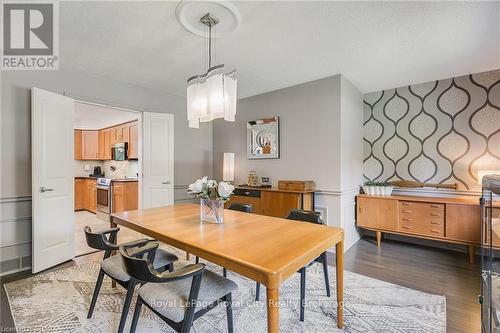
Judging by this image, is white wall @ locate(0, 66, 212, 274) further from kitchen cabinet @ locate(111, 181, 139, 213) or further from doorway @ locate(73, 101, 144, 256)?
kitchen cabinet @ locate(111, 181, 139, 213)

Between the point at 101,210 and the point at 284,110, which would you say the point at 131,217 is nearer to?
the point at 284,110

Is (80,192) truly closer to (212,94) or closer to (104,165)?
(104,165)

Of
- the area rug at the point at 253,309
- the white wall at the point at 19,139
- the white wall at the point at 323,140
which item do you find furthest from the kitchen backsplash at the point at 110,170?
the area rug at the point at 253,309


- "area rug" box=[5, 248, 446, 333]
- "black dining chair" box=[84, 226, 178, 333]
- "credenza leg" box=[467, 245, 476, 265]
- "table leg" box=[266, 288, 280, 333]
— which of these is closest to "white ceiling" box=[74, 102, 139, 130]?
"area rug" box=[5, 248, 446, 333]

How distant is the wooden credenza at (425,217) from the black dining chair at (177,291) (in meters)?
2.86

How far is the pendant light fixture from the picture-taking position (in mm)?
1880

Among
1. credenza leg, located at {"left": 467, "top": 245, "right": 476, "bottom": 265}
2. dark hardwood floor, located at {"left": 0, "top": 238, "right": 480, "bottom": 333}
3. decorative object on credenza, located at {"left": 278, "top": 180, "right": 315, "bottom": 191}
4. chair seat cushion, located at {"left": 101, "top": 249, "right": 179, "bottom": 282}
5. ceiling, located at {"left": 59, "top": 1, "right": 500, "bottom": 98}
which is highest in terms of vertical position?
ceiling, located at {"left": 59, "top": 1, "right": 500, "bottom": 98}

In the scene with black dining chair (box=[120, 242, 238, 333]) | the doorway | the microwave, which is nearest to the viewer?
black dining chair (box=[120, 242, 238, 333])

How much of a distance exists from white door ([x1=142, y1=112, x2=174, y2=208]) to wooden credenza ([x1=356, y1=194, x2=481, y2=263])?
10.1 ft

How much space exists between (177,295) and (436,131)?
4052mm

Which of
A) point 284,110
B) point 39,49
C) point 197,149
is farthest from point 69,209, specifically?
point 284,110

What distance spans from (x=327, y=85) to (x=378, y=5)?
1.51 meters

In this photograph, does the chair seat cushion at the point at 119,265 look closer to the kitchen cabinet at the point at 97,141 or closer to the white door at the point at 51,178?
the white door at the point at 51,178

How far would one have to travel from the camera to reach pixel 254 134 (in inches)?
166
